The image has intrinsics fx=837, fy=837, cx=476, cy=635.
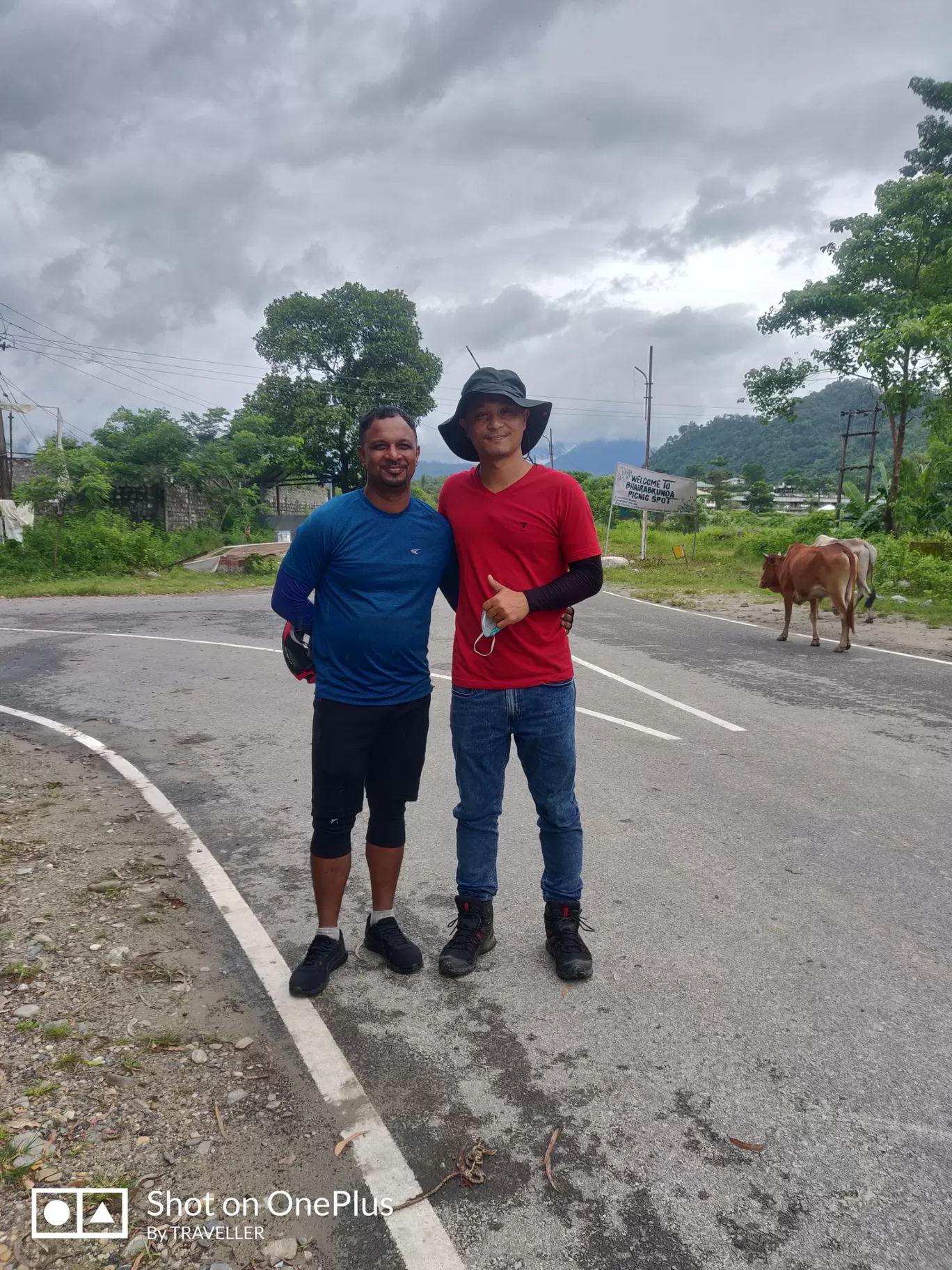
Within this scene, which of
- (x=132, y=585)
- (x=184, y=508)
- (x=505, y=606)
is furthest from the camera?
(x=184, y=508)

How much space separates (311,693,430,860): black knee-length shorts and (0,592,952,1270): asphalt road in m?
0.55

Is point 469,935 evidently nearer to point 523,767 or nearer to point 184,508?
→ point 523,767

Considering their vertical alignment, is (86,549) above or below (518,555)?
below

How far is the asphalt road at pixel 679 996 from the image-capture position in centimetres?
207

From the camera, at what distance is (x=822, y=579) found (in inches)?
418

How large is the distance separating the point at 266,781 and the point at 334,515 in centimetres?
309

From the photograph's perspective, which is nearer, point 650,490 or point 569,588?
point 569,588

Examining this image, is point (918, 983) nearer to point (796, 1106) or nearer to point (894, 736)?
point (796, 1106)

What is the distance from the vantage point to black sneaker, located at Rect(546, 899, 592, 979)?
10.2ft

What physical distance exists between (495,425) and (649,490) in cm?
2546

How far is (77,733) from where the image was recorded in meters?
6.81

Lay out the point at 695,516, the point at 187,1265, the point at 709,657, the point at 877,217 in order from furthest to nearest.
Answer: the point at 695,516 < the point at 877,217 < the point at 709,657 < the point at 187,1265

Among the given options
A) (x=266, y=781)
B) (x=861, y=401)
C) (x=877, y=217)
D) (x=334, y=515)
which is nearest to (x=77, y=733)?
(x=266, y=781)

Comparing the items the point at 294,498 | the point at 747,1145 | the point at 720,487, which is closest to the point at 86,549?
the point at 294,498
